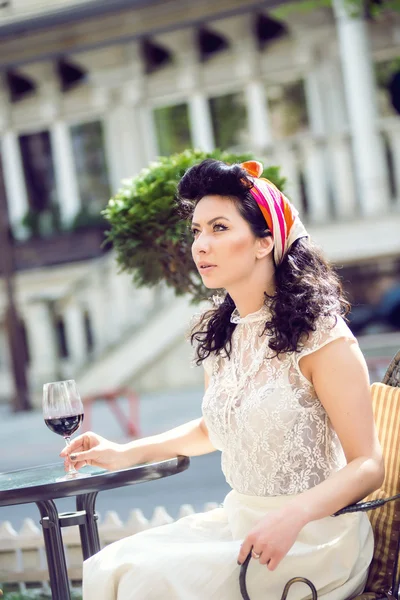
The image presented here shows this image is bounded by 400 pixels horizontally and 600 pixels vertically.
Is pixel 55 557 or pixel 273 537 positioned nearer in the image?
pixel 273 537

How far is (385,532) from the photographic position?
2.92 metres

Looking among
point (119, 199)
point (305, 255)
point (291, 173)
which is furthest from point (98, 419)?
point (305, 255)

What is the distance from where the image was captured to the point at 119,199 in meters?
4.82

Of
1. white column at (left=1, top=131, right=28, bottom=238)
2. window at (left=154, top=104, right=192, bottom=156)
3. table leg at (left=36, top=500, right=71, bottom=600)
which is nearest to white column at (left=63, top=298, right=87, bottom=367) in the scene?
white column at (left=1, top=131, right=28, bottom=238)

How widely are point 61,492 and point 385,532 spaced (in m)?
0.95

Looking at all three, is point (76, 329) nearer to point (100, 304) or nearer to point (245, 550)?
point (100, 304)

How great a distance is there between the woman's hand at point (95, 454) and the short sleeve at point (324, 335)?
2.62 feet

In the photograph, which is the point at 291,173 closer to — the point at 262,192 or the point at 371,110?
the point at 371,110

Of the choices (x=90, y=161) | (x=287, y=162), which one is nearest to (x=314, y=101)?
(x=287, y=162)

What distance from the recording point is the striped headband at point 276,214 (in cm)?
287

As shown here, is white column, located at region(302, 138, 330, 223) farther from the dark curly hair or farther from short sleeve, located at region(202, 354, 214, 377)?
the dark curly hair

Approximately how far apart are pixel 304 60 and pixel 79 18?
11.5 feet

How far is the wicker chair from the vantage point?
2.60m

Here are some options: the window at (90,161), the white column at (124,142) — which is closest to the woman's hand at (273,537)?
the white column at (124,142)
